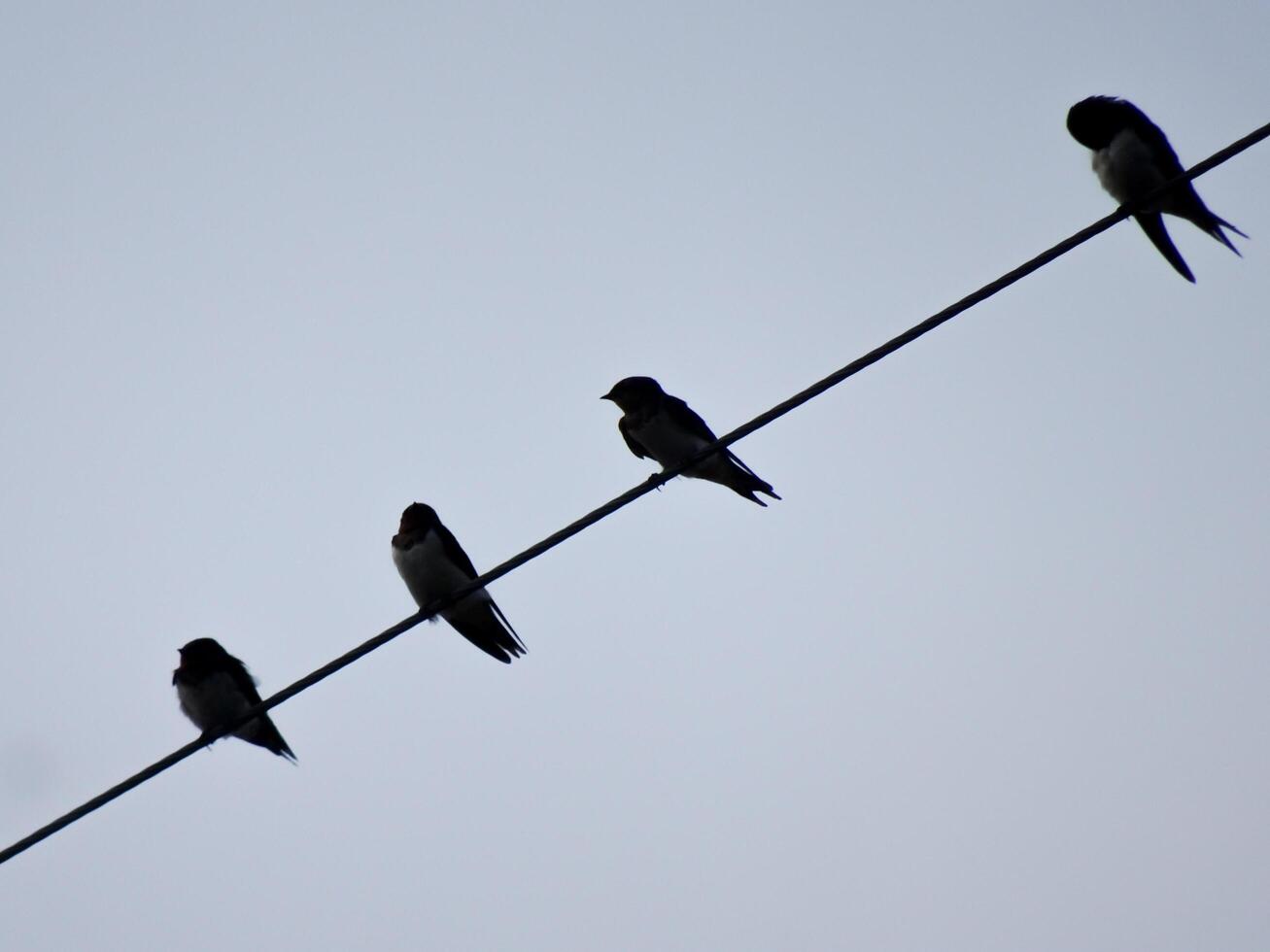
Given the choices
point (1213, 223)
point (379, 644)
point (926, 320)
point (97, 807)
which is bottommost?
point (97, 807)

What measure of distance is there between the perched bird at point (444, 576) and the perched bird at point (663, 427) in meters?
1.10

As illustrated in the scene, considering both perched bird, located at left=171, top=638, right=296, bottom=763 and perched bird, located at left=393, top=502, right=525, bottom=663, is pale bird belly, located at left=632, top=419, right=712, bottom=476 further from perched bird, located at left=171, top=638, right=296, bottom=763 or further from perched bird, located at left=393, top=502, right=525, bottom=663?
perched bird, located at left=171, top=638, right=296, bottom=763

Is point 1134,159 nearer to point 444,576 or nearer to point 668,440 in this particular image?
point 668,440

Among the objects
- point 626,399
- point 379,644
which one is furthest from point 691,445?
point 379,644

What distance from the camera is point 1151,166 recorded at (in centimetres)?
678

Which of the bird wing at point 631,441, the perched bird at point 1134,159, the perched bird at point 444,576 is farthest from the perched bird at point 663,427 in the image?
the perched bird at point 1134,159

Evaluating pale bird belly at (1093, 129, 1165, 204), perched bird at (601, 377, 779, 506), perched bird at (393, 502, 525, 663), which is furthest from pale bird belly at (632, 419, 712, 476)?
pale bird belly at (1093, 129, 1165, 204)

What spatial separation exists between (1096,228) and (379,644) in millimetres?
2514

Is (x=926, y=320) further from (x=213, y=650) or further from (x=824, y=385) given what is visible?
(x=213, y=650)

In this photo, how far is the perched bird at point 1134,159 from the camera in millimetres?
6758

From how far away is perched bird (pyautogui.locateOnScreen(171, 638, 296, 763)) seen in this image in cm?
691

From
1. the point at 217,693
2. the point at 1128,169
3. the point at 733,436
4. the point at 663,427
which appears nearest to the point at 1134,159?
the point at 1128,169

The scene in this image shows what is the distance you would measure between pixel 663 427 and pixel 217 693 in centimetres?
260

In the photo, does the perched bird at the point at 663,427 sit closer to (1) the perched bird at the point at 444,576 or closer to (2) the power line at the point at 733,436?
(1) the perched bird at the point at 444,576
